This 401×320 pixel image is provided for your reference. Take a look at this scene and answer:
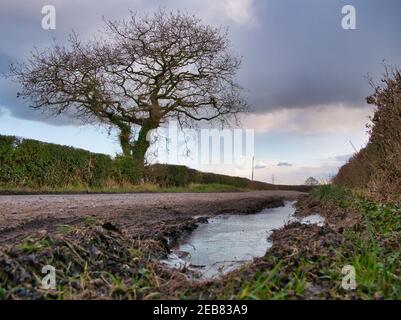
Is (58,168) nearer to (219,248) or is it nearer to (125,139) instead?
(125,139)

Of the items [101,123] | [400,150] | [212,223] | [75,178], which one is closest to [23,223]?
[212,223]

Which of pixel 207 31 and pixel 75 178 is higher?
pixel 207 31

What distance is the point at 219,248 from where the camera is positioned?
20.5 ft

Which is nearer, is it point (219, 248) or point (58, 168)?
point (219, 248)

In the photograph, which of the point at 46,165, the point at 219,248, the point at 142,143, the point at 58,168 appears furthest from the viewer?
the point at 142,143

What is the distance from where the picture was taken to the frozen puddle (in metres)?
4.91

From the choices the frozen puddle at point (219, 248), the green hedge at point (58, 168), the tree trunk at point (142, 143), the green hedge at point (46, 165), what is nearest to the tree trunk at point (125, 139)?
the tree trunk at point (142, 143)

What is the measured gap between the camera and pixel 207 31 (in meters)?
26.2

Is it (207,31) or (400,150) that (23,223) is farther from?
(207,31)

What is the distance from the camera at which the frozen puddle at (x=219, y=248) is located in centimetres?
491

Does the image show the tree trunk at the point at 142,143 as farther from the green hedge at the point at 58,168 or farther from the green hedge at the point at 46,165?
the green hedge at the point at 46,165

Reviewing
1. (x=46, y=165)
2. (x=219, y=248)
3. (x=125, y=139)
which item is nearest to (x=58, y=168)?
(x=46, y=165)

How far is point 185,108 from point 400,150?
1923 centimetres

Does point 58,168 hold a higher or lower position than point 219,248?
higher
